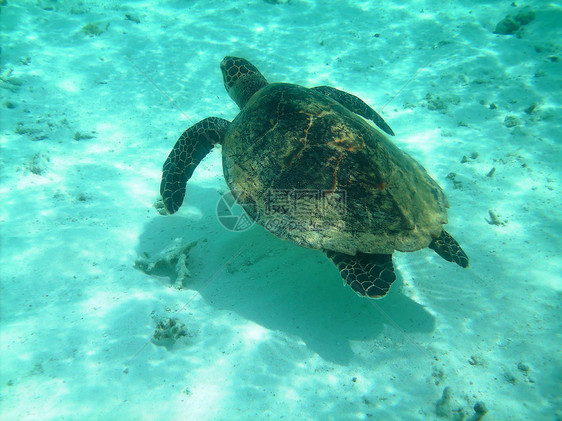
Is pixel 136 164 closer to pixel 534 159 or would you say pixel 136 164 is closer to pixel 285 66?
pixel 285 66

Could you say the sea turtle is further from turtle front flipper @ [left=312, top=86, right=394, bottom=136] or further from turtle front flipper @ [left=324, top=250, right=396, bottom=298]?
turtle front flipper @ [left=312, top=86, right=394, bottom=136]

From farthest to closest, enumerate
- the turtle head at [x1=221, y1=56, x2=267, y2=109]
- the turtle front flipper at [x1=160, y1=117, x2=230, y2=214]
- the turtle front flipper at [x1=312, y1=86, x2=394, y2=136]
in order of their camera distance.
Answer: the turtle front flipper at [x1=312, y1=86, x2=394, y2=136]
the turtle head at [x1=221, y1=56, x2=267, y2=109]
the turtle front flipper at [x1=160, y1=117, x2=230, y2=214]

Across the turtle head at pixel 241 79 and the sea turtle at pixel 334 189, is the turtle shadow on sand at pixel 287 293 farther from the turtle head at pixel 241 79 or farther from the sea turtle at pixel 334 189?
the turtle head at pixel 241 79

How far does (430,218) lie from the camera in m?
3.41

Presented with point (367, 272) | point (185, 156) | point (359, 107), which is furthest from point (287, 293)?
point (359, 107)

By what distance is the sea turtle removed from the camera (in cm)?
309

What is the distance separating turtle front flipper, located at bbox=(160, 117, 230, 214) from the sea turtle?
95cm

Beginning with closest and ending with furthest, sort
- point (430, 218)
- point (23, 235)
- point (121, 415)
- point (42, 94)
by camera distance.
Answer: point (121, 415), point (430, 218), point (23, 235), point (42, 94)

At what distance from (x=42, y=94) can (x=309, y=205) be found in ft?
27.8

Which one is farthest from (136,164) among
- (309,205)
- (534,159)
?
(534,159)

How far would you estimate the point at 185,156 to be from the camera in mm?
4594

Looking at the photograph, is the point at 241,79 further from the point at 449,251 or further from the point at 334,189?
the point at 449,251

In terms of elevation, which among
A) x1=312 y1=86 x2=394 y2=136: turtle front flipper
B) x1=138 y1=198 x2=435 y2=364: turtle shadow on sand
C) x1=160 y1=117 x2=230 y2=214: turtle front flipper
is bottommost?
x1=138 y1=198 x2=435 y2=364: turtle shadow on sand

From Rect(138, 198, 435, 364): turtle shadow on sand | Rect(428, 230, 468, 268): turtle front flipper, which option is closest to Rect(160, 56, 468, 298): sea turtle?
Rect(428, 230, 468, 268): turtle front flipper
